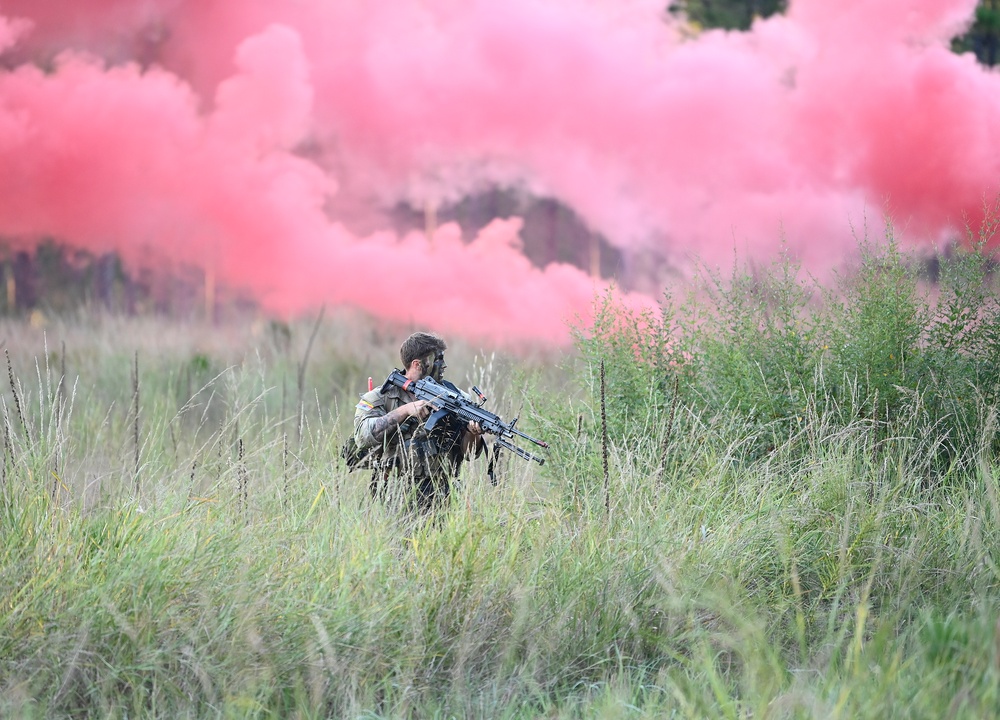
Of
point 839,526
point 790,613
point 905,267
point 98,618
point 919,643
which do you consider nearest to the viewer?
point 919,643

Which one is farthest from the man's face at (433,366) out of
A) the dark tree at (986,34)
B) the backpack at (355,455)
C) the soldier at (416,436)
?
the dark tree at (986,34)

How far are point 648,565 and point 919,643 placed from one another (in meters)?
1.21

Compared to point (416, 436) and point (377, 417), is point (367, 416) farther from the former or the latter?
point (416, 436)

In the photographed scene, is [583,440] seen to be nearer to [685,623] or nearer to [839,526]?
[839,526]

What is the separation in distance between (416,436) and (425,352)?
0.45 m

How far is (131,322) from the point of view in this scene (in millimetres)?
13578

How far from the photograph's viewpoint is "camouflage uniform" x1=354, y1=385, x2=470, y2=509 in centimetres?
546

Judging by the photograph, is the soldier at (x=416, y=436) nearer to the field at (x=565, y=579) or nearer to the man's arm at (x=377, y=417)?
the man's arm at (x=377, y=417)

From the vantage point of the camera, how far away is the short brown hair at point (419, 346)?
5.56m

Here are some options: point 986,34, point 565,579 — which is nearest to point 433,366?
point 565,579

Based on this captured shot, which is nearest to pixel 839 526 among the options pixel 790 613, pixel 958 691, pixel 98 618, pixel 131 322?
pixel 790 613

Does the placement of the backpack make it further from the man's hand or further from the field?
the man's hand

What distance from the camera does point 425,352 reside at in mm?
5605

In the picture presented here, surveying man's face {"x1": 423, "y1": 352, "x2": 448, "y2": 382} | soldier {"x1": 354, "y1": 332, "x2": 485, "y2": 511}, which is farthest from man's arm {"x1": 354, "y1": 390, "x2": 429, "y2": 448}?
man's face {"x1": 423, "y1": 352, "x2": 448, "y2": 382}
